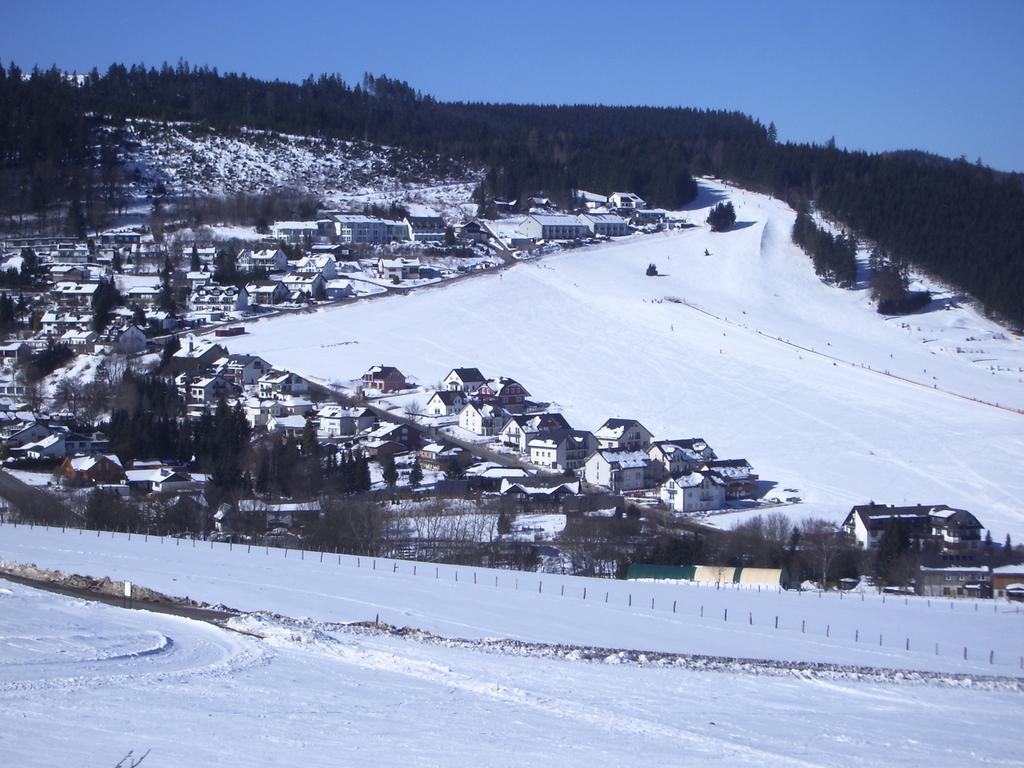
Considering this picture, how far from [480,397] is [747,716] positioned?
18.1 meters

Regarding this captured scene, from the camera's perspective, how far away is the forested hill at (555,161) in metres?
41.7

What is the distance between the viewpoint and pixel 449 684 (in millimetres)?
7910

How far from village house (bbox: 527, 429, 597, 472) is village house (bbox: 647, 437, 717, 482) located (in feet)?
4.22

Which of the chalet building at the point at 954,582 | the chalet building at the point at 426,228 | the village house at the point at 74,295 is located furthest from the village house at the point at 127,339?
the chalet building at the point at 954,582

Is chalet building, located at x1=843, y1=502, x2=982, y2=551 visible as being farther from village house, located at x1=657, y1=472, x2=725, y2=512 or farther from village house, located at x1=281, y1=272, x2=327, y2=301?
village house, located at x1=281, y1=272, x2=327, y2=301

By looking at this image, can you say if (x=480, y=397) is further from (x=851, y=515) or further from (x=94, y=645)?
(x=94, y=645)

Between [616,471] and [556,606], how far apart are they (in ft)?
30.4

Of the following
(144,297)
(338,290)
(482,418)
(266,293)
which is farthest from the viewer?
(338,290)

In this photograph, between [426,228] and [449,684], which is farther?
[426,228]

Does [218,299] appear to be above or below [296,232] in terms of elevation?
below

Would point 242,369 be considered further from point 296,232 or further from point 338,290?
point 296,232

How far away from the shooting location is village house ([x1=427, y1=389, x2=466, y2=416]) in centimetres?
2492

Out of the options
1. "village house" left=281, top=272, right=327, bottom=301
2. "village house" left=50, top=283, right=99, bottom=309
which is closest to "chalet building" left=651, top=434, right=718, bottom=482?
"village house" left=281, top=272, right=327, bottom=301

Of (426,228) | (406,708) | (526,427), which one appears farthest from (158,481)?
(426,228)
